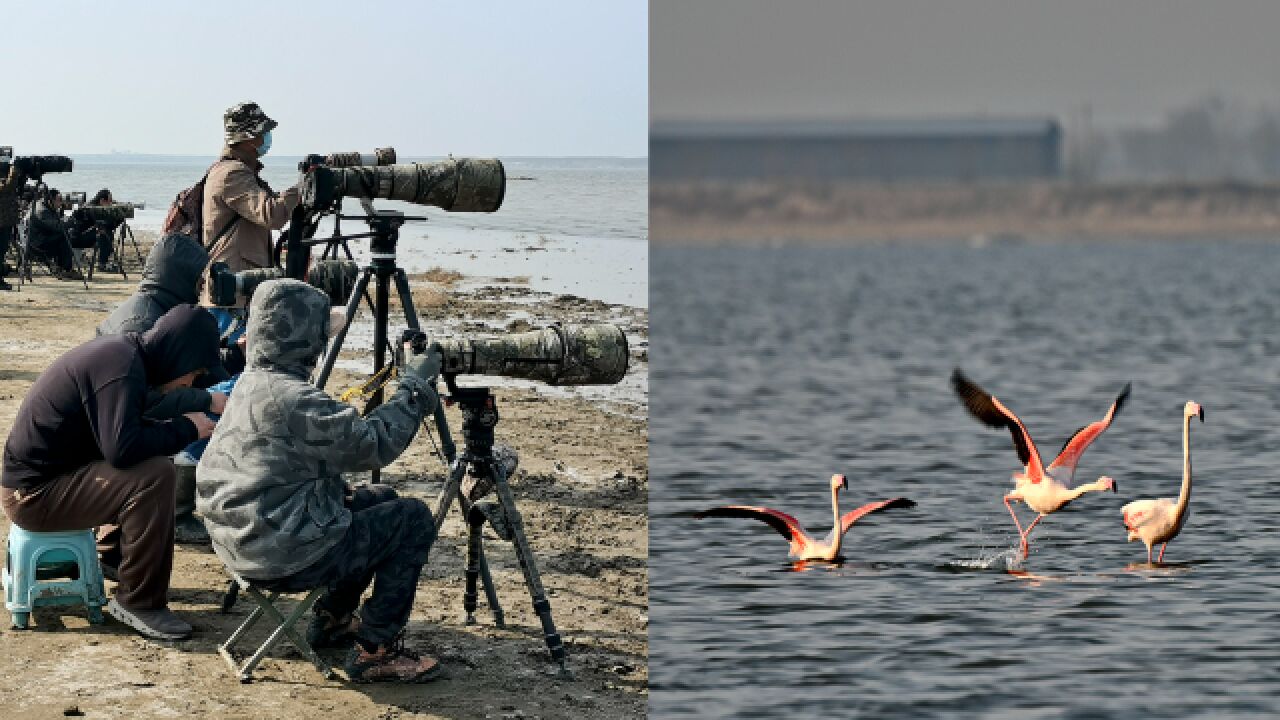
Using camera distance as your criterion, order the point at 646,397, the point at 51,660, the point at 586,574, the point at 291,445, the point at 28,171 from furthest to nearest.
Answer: the point at 28,171 < the point at 646,397 < the point at 586,574 < the point at 51,660 < the point at 291,445

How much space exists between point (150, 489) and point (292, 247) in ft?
3.92

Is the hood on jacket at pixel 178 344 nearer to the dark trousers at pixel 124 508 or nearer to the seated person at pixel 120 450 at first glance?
the seated person at pixel 120 450

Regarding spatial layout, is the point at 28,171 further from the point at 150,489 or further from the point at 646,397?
the point at 150,489

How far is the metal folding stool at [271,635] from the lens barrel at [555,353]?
0.92m

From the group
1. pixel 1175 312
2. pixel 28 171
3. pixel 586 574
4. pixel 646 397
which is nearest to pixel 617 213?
pixel 1175 312

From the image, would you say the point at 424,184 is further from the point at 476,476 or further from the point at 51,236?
the point at 51,236

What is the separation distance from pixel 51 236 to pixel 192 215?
13477 millimetres

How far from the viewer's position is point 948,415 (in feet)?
61.6

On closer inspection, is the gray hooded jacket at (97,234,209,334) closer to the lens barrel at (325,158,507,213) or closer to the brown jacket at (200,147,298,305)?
the lens barrel at (325,158,507,213)

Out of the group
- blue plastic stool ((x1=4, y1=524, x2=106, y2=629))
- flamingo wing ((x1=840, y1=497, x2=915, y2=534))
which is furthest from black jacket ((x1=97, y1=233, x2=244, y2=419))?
flamingo wing ((x1=840, y1=497, x2=915, y2=534))

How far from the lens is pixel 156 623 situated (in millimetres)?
6316

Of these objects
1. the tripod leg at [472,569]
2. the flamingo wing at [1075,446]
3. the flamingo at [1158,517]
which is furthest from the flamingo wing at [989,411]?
the tripod leg at [472,569]

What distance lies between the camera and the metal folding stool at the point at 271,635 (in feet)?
19.0

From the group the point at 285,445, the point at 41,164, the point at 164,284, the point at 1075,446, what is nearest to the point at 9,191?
the point at 41,164
